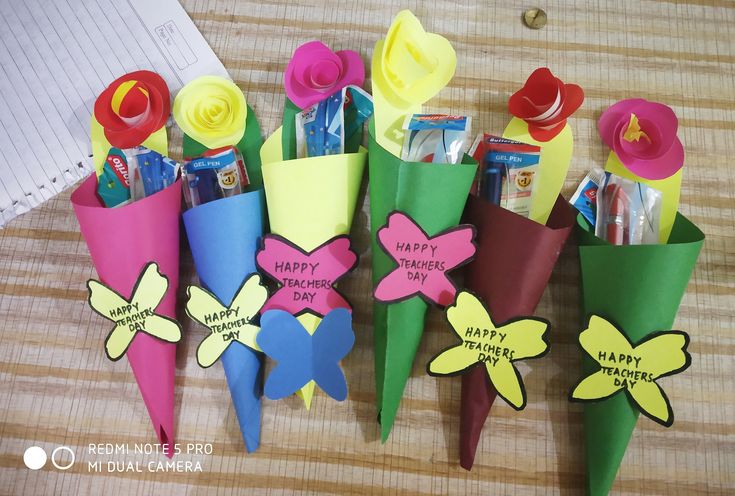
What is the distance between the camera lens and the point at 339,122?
784 millimetres

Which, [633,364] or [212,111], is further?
[212,111]

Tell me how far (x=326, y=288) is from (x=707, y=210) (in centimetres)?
59

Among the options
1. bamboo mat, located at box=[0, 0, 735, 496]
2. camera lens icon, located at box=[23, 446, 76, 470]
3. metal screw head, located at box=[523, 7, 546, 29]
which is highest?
metal screw head, located at box=[523, 7, 546, 29]

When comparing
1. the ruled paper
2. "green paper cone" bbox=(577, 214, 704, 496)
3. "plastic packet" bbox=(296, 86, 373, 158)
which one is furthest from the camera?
the ruled paper

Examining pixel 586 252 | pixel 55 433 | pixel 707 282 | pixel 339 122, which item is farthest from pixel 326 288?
pixel 707 282

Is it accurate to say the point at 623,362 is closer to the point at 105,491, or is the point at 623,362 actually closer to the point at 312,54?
the point at 312,54

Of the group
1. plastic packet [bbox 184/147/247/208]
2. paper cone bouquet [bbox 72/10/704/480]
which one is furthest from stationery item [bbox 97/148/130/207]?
plastic packet [bbox 184/147/247/208]

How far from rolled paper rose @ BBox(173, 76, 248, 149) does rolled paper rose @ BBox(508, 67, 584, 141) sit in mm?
417

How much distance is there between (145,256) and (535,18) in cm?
71

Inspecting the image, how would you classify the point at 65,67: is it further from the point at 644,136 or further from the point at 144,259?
the point at 644,136

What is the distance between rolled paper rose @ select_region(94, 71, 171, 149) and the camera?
0.85m

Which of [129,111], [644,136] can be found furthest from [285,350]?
[644,136]

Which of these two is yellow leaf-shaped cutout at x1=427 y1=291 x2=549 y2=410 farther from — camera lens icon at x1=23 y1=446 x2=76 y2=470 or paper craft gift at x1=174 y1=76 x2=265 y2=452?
camera lens icon at x1=23 y1=446 x2=76 y2=470

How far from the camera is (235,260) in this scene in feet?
2.52
